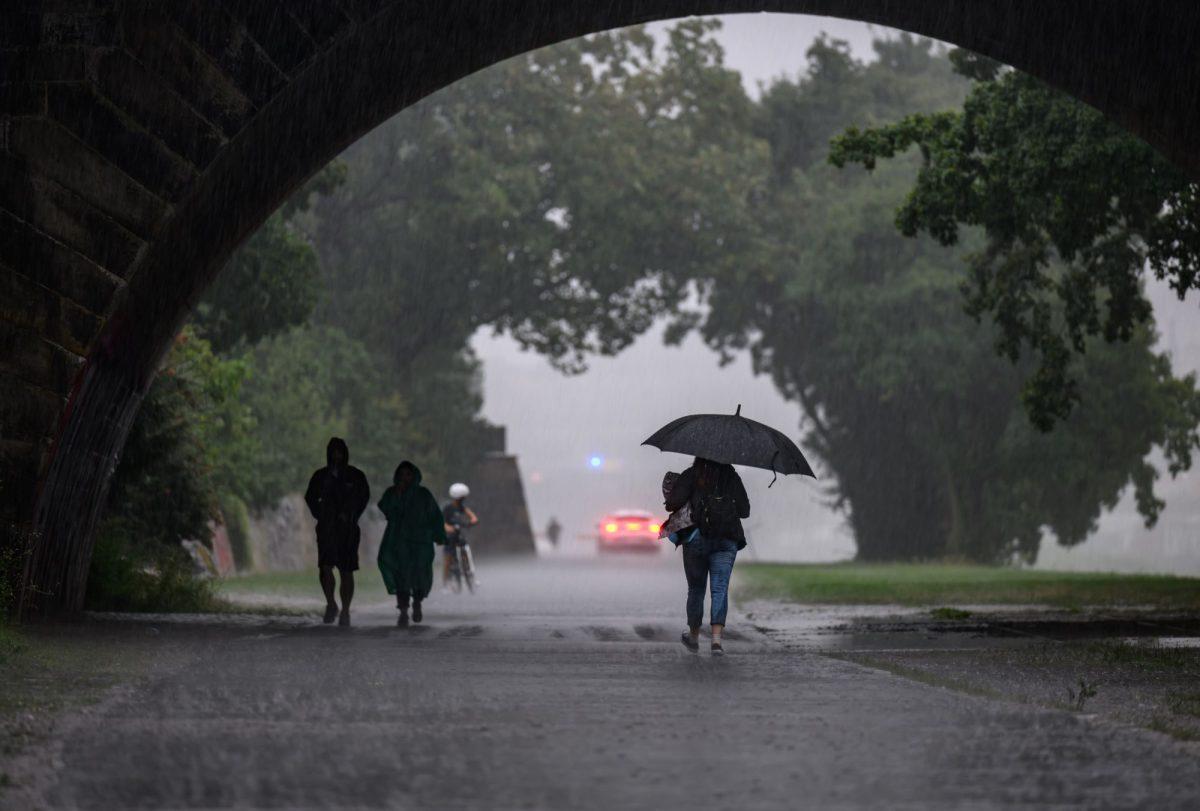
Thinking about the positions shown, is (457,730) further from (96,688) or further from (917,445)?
(917,445)

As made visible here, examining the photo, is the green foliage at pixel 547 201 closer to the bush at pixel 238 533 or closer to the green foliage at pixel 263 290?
the bush at pixel 238 533

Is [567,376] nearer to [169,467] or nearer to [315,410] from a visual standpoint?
[315,410]

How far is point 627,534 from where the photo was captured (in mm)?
60469

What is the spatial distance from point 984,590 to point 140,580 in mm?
12406

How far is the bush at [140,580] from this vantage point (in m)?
19.9

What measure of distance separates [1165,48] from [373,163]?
38027 mm

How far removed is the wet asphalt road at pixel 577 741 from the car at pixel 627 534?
46.2 meters

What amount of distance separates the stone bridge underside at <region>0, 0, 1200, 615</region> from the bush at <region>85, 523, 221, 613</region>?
2443 millimetres

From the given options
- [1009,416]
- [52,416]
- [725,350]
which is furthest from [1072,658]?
[725,350]

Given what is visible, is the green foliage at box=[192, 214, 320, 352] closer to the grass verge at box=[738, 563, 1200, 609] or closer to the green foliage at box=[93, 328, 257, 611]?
the green foliage at box=[93, 328, 257, 611]

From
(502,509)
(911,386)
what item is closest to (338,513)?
(911,386)

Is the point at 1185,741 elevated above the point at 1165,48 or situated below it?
below

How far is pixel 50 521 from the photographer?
16016mm

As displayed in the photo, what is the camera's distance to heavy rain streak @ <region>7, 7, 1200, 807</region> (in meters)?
8.67
